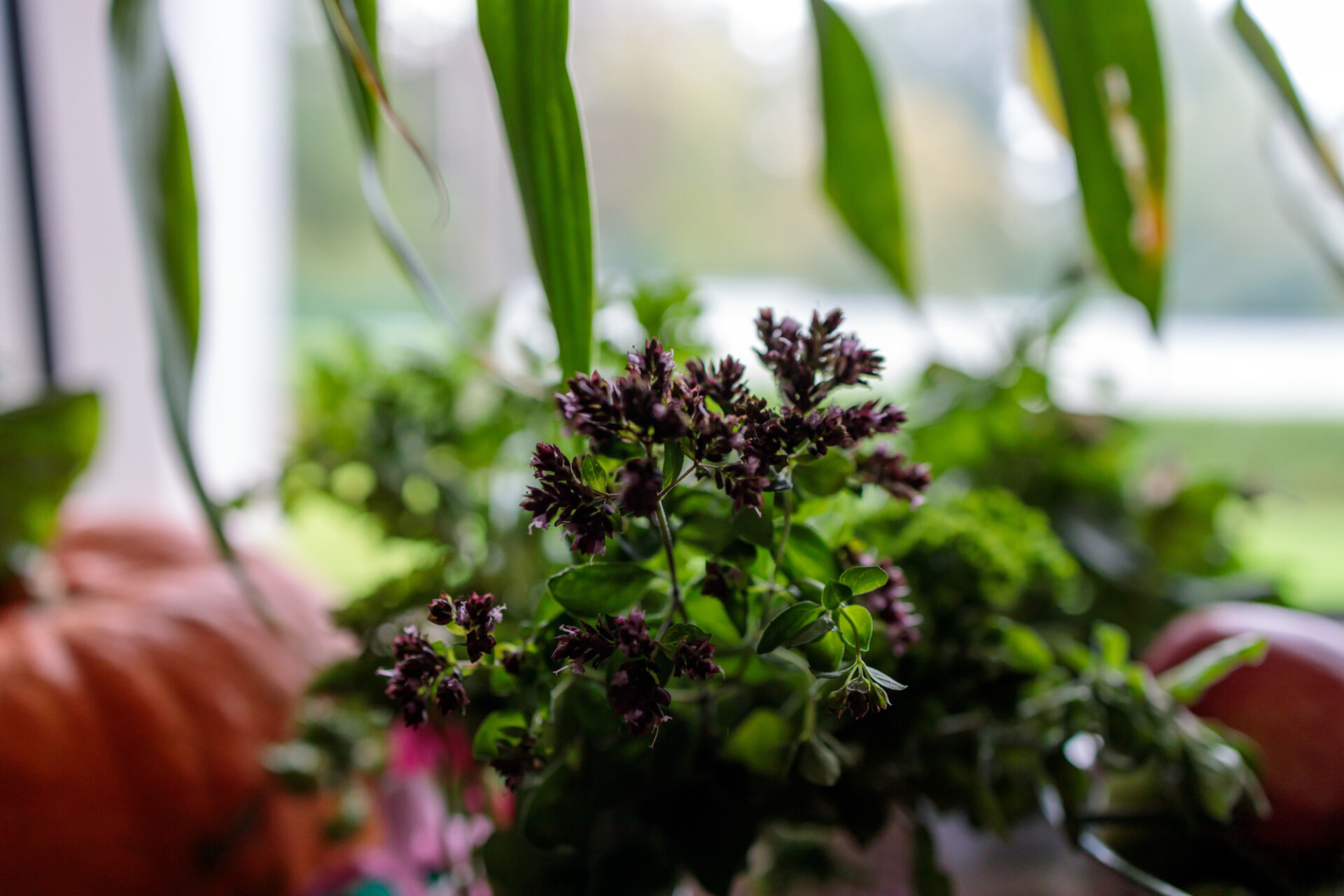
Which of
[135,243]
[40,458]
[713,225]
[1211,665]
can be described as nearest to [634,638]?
[1211,665]

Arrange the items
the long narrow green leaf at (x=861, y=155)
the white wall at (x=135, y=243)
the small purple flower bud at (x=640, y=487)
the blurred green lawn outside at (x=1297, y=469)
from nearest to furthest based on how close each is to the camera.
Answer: the small purple flower bud at (x=640, y=487)
the long narrow green leaf at (x=861, y=155)
the white wall at (x=135, y=243)
the blurred green lawn outside at (x=1297, y=469)

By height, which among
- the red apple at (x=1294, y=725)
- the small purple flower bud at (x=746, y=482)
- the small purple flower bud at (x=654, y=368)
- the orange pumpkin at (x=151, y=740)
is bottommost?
the orange pumpkin at (x=151, y=740)

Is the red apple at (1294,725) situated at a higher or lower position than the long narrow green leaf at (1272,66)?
lower

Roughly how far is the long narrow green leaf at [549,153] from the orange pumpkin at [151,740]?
240 mm

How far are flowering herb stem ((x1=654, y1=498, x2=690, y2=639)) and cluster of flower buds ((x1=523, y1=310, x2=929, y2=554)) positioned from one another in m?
0.01

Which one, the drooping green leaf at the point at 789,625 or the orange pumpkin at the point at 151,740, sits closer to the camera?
the drooping green leaf at the point at 789,625

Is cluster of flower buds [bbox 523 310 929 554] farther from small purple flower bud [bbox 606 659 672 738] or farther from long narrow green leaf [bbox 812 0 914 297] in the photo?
long narrow green leaf [bbox 812 0 914 297]

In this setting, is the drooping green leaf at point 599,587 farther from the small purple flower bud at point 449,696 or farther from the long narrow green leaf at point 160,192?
the long narrow green leaf at point 160,192


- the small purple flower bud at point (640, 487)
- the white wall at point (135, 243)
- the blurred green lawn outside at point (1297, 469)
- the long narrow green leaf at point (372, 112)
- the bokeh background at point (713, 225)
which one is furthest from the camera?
the blurred green lawn outside at point (1297, 469)

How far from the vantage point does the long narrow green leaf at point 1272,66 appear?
1.19ft

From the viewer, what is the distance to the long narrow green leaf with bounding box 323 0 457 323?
12.0 inches

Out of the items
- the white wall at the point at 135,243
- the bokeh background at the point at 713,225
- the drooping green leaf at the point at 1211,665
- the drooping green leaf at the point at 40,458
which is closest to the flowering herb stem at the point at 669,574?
the bokeh background at the point at 713,225

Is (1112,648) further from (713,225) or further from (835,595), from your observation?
(713,225)

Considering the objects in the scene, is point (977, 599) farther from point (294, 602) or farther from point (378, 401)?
point (294, 602)
